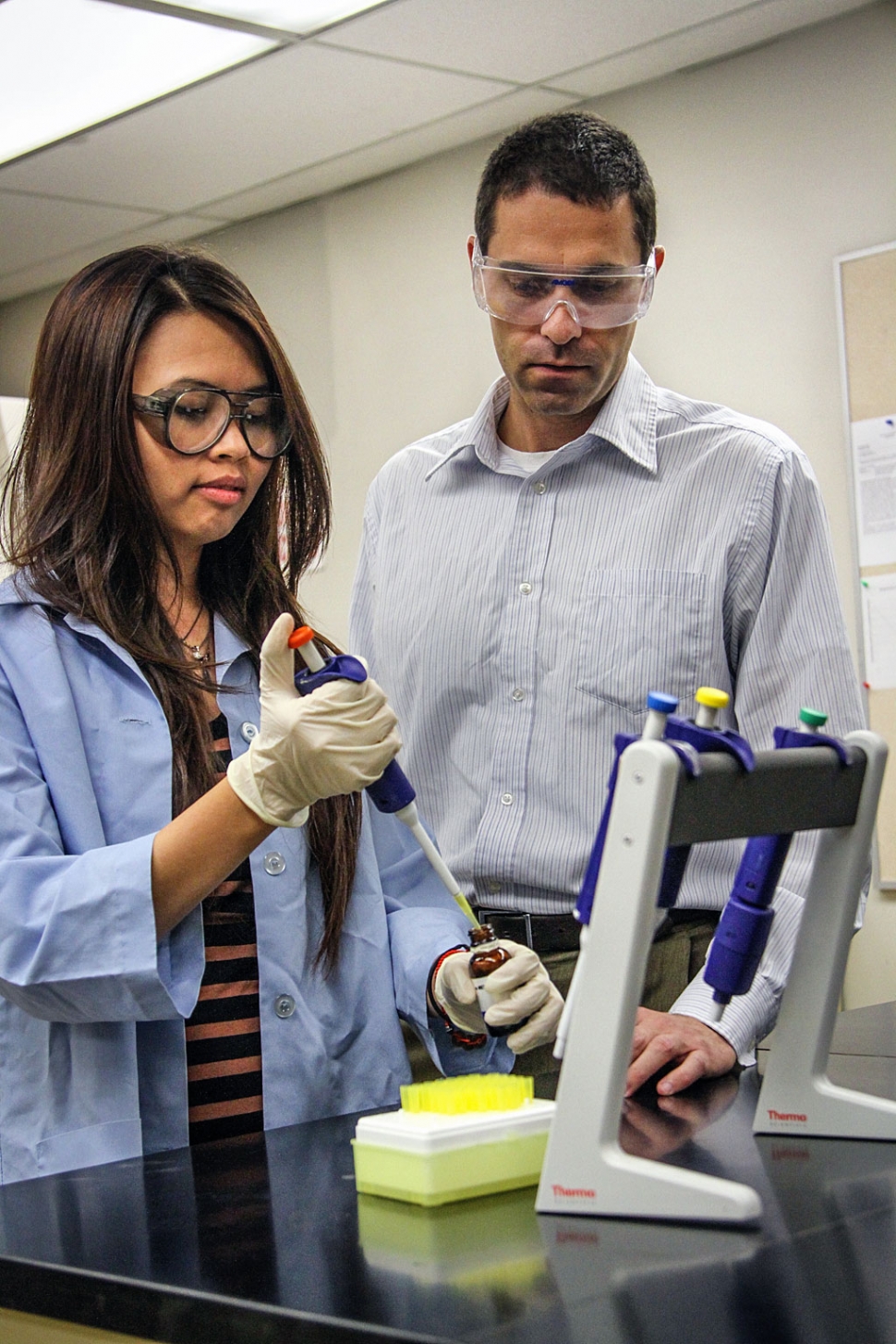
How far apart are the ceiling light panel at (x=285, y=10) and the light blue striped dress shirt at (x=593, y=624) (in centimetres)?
166

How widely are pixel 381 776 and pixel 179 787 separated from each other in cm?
25

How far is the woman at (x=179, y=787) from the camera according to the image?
4.12 feet

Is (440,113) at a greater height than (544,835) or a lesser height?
greater

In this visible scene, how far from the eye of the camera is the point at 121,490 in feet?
4.82

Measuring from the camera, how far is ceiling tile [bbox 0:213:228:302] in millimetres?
4758

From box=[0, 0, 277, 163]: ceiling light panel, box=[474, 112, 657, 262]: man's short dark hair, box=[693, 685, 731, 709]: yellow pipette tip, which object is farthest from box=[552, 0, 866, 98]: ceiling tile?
box=[693, 685, 731, 709]: yellow pipette tip

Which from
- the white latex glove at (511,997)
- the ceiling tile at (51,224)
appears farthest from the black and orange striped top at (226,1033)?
the ceiling tile at (51,224)

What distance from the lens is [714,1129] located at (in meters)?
1.20

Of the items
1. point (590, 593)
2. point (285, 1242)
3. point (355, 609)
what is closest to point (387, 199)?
point (355, 609)

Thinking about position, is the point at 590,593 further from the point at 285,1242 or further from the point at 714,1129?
the point at 285,1242

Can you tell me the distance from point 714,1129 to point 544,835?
0.66 m

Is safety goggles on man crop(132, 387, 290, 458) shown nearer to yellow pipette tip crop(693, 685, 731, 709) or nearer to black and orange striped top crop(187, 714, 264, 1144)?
black and orange striped top crop(187, 714, 264, 1144)

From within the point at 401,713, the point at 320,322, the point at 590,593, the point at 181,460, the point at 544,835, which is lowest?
the point at 544,835

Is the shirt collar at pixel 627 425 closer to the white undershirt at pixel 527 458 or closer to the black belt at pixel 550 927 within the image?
the white undershirt at pixel 527 458
